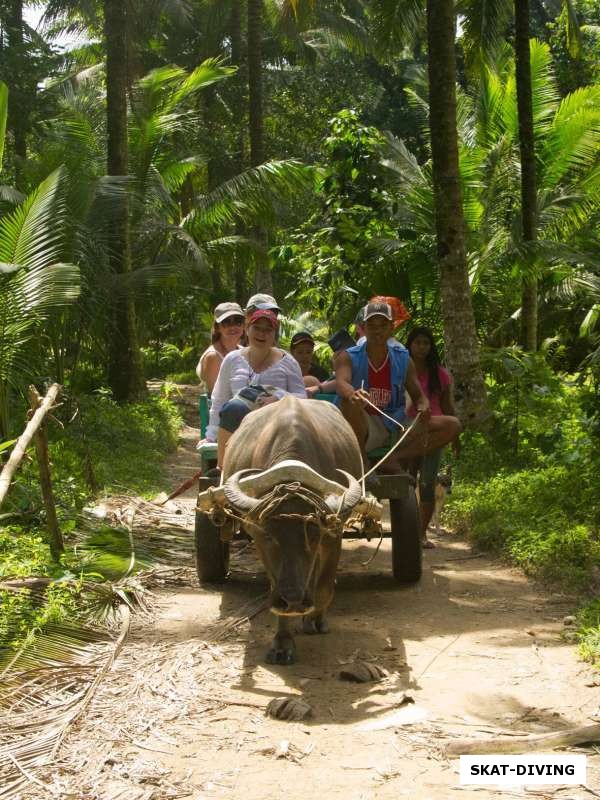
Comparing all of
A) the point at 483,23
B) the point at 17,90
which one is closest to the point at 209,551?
the point at 483,23

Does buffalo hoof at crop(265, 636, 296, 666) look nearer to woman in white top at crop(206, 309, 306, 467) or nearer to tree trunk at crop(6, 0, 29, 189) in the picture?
woman in white top at crop(206, 309, 306, 467)

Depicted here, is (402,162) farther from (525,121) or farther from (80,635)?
(80,635)

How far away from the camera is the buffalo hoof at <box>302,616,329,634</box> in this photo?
238 inches

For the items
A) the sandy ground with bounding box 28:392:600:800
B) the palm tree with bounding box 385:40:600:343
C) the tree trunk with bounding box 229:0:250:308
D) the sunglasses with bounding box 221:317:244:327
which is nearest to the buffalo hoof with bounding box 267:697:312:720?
the sandy ground with bounding box 28:392:600:800

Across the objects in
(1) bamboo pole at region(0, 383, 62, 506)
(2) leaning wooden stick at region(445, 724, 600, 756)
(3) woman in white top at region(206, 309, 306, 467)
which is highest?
(3) woman in white top at region(206, 309, 306, 467)

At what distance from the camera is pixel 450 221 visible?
10.9m

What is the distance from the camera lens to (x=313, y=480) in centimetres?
534

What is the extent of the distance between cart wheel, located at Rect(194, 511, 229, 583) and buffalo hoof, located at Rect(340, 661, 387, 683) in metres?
1.89

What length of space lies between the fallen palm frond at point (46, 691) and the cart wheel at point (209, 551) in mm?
881

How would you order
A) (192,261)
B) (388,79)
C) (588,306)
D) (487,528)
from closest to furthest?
1. (487,528)
2. (588,306)
3. (192,261)
4. (388,79)

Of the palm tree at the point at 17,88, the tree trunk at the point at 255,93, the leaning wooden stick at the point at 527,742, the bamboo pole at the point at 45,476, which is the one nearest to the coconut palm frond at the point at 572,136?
the tree trunk at the point at 255,93

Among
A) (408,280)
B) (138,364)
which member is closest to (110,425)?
(138,364)

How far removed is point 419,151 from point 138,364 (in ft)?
41.6

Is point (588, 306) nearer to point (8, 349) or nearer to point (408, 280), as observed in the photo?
point (408, 280)
